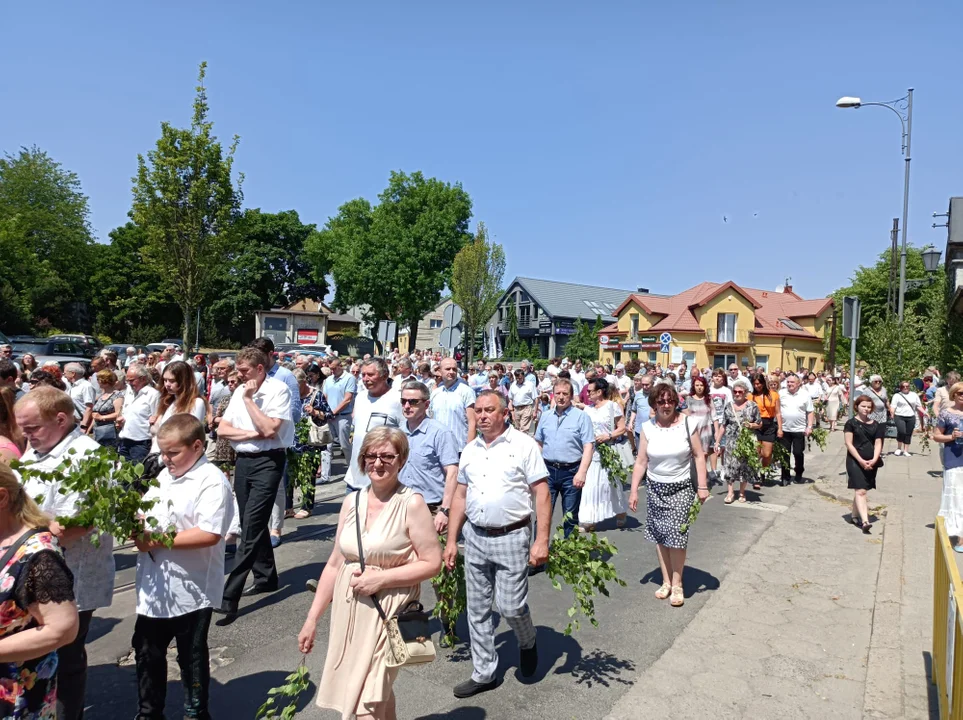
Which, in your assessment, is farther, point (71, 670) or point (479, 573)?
point (479, 573)

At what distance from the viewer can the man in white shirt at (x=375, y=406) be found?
5883mm

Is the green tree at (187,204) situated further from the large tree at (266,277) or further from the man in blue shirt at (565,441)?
the large tree at (266,277)

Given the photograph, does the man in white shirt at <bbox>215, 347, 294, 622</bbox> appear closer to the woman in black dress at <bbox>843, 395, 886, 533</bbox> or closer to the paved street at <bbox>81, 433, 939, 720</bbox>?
the paved street at <bbox>81, 433, 939, 720</bbox>

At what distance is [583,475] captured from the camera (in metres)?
6.66

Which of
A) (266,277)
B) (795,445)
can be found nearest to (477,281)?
(266,277)

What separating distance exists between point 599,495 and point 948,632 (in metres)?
4.74

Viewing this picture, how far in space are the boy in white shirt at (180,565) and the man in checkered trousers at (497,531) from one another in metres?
1.48

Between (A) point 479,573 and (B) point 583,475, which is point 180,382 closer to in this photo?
(A) point 479,573

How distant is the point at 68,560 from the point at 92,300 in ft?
199

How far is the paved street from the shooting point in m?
4.25

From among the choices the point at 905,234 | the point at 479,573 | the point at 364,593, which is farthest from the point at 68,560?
the point at 905,234

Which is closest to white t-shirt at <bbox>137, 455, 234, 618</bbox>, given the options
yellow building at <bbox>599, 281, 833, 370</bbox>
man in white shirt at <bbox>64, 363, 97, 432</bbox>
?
man in white shirt at <bbox>64, 363, 97, 432</bbox>

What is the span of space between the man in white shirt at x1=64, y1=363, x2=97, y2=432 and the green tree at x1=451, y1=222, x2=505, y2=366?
35188mm

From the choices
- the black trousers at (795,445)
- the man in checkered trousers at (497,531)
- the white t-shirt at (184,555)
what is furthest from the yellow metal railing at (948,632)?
the black trousers at (795,445)
